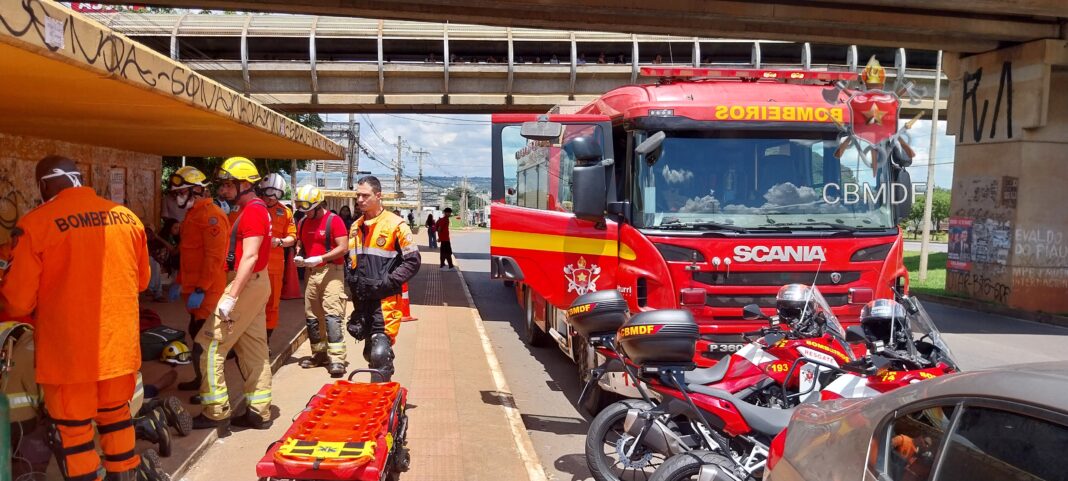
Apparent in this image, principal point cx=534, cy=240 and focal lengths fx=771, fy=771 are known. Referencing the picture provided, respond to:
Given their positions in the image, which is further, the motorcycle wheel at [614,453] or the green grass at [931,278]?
the green grass at [931,278]


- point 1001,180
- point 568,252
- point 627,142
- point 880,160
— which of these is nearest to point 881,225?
point 880,160

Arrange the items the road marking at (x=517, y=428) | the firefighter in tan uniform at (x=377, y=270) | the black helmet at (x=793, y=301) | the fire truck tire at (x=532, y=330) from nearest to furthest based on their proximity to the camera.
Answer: the road marking at (x=517, y=428), the black helmet at (x=793, y=301), the firefighter in tan uniform at (x=377, y=270), the fire truck tire at (x=532, y=330)

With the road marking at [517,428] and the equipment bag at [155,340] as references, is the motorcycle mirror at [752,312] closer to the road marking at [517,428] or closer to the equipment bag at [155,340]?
the road marking at [517,428]

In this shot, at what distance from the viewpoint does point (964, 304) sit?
17.1 metres

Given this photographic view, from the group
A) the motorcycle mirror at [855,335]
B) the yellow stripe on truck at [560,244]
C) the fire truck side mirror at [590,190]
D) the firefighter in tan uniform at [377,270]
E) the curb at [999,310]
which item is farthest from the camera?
the curb at [999,310]

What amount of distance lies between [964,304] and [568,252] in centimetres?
1337

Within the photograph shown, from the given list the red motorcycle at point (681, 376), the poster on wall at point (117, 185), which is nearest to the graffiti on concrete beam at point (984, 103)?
the red motorcycle at point (681, 376)

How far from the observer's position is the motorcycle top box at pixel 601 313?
5.33m

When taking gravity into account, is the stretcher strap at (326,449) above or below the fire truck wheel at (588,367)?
above

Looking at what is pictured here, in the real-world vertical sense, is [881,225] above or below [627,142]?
below

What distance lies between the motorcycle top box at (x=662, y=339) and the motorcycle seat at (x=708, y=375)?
0.80ft

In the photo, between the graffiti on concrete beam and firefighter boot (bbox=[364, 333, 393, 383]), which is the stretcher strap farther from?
the graffiti on concrete beam

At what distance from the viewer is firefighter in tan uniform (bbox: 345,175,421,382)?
6148 millimetres

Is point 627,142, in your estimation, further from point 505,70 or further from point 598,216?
point 505,70
